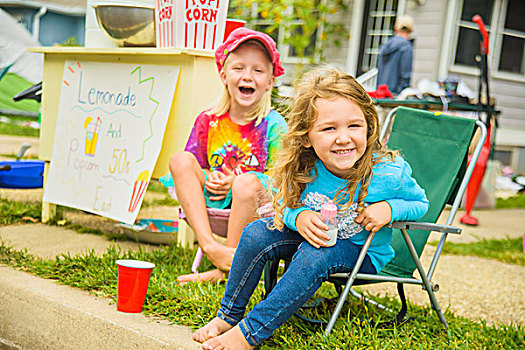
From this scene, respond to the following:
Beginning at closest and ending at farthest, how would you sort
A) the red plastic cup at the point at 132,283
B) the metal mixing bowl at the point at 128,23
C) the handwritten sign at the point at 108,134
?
the red plastic cup at the point at 132,283
the handwritten sign at the point at 108,134
the metal mixing bowl at the point at 128,23

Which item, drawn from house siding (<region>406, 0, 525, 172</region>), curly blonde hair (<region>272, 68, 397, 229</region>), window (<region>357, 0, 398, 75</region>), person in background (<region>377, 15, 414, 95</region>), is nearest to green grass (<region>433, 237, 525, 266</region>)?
curly blonde hair (<region>272, 68, 397, 229</region>)

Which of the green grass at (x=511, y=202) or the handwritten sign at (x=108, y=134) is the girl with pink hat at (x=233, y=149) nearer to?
the handwritten sign at (x=108, y=134)

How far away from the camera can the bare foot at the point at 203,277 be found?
2758 mm

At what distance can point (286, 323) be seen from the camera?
2.39 m

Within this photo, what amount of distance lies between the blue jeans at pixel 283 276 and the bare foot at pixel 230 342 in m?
0.02

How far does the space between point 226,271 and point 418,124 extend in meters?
1.21

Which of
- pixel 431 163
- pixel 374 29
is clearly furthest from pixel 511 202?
pixel 431 163

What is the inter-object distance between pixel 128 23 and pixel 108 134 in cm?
68

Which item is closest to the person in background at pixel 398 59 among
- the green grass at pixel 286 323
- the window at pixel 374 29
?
the window at pixel 374 29

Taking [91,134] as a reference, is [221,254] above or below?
below

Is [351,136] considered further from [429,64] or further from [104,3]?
[429,64]

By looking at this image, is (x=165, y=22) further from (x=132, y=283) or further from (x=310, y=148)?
(x=132, y=283)

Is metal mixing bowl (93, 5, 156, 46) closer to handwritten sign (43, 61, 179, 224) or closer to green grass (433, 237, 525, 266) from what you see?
handwritten sign (43, 61, 179, 224)

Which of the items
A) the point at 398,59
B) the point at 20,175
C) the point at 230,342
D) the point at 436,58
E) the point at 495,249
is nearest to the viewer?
the point at 230,342
